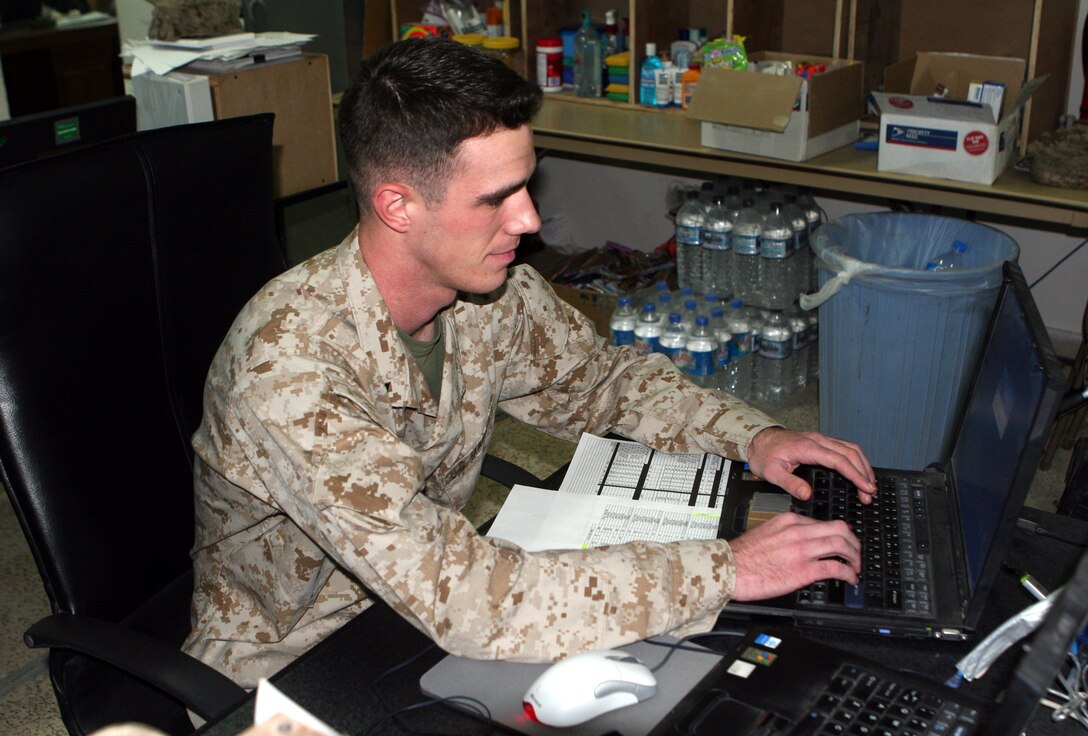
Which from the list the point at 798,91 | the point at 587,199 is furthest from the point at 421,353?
the point at 587,199

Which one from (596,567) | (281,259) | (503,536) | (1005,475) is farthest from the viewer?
(281,259)

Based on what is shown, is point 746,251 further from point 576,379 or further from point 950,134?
point 576,379

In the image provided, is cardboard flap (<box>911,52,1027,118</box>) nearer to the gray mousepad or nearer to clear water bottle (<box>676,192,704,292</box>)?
clear water bottle (<box>676,192,704,292</box>)

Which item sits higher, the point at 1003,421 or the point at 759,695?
the point at 1003,421

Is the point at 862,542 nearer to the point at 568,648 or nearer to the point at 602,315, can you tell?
the point at 568,648

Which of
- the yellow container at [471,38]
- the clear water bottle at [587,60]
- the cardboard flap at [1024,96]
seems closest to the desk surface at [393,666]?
the cardboard flap at [1024,96]

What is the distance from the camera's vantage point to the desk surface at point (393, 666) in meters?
0.94

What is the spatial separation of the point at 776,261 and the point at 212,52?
5.59 ft

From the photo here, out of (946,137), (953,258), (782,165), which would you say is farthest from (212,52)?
(953,258)

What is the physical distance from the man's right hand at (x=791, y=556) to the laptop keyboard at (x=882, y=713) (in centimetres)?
15

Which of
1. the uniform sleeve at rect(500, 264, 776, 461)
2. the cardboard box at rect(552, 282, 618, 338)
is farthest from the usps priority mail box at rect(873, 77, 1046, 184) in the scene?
the uniform sleeve at rect(500, 264, 776, 461)

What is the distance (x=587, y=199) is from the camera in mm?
3912

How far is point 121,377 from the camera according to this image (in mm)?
1300

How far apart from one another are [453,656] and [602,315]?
2.37 metres
